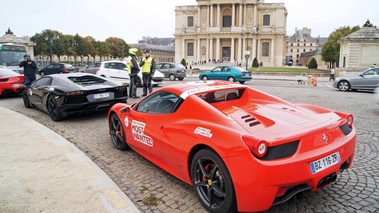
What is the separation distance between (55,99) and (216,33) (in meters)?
77.5

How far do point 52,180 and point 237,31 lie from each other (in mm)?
81355

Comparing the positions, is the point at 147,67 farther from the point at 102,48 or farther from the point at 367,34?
the point at 102,48

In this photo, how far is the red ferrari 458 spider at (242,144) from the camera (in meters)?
2.79

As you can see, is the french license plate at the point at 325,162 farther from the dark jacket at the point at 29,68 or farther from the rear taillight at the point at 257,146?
the dark jacket at the point at 29,68

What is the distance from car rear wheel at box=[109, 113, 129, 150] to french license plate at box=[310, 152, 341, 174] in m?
3.34

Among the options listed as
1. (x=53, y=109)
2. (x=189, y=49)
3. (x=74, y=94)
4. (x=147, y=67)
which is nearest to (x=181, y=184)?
(x=74, y=94)

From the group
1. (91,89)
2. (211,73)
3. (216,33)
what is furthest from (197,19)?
(91,89)

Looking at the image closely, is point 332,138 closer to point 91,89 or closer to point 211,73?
point 91,89

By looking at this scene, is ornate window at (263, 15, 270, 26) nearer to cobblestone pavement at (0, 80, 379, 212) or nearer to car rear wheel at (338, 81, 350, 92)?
car rear wheel at (338, 81, 350, 92)

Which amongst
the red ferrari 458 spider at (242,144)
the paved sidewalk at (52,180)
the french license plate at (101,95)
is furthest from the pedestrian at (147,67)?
the red ferrari 458 spider at (242,144)

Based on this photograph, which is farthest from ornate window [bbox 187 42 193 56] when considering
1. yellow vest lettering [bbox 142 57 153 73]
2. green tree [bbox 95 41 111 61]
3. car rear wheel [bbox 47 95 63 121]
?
car rear wheel [bbox 47 95 63 121]

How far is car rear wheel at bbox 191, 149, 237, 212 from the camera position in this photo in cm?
297

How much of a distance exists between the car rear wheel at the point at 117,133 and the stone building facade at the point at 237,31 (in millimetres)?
76433

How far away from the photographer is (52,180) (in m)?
4.12
